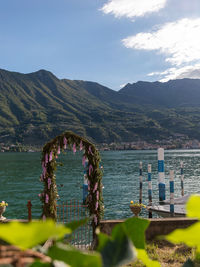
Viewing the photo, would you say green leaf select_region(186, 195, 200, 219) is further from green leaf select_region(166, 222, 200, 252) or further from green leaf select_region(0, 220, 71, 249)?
green leaf select_region(0, 220, 71, 249)

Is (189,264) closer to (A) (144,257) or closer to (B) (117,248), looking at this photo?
(A) (144,257)

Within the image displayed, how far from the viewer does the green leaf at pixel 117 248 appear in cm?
44

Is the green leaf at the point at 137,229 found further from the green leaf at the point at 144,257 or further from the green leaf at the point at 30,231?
the green leaf at the point at 30,231

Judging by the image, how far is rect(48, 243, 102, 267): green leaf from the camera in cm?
40

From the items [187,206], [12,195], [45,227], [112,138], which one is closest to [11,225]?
[45,227]

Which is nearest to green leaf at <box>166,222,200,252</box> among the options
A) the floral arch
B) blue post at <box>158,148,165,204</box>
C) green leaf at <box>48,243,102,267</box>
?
green leaf at <box>48,243,102,267</box>

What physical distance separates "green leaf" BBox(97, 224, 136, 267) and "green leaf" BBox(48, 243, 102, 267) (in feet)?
0.14

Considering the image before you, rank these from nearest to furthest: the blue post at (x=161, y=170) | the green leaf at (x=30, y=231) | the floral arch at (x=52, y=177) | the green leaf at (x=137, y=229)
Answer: the green leaf at (x=30, y=231), the green leaf at (x=137, y=229), the floral arch at (x=52, y=177), the blue post at (x=161, y=170)

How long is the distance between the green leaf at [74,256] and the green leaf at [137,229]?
195 mm

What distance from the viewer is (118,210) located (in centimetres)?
2291

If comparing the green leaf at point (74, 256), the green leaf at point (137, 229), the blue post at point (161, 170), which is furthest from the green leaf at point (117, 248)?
the blue post at point (161, 170)

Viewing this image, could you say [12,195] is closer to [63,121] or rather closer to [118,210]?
[118,210]

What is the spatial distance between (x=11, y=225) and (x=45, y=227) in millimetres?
49

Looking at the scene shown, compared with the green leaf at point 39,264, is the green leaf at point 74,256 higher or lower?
higher
